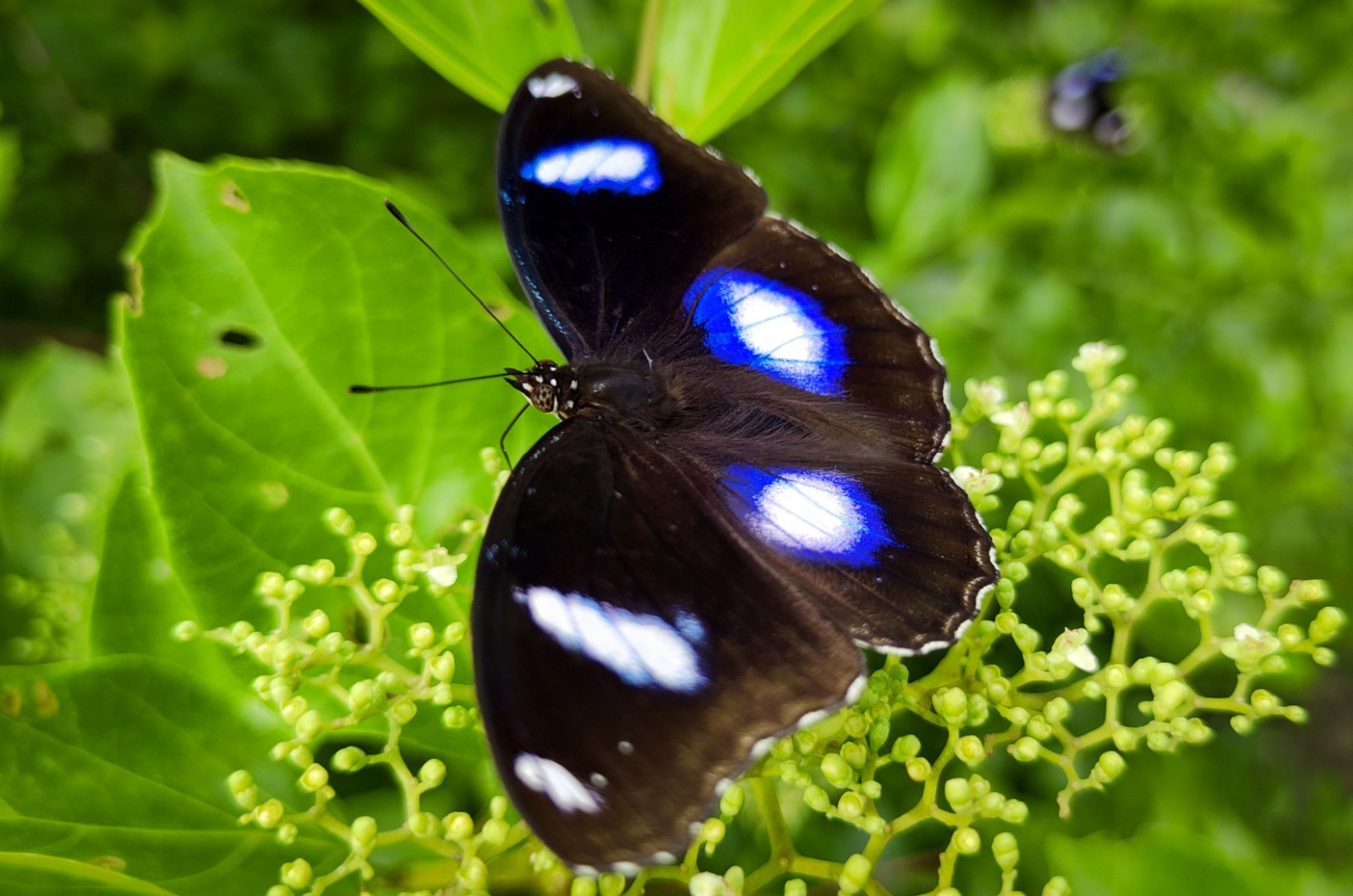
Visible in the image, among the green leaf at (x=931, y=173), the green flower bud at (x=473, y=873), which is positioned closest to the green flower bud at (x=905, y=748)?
the green flower bud at (x=473, y=873)

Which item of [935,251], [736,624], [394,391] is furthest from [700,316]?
[935,251]

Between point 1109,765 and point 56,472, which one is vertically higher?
point 56,472

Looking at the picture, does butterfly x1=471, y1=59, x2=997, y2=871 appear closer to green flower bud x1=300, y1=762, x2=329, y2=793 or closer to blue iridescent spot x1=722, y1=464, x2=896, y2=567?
blue iridescent spot x1=722, y1=464, x2=896, y2=567

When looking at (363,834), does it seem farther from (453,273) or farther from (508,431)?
(453,273)

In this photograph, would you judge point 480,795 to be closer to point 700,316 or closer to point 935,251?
point 700,316

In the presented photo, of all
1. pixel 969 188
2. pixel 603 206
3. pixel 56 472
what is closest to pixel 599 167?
pixel 603 206

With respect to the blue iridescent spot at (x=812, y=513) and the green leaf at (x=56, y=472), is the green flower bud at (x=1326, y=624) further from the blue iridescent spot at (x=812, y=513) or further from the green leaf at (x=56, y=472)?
the green leaf at (x=56, y=472)
